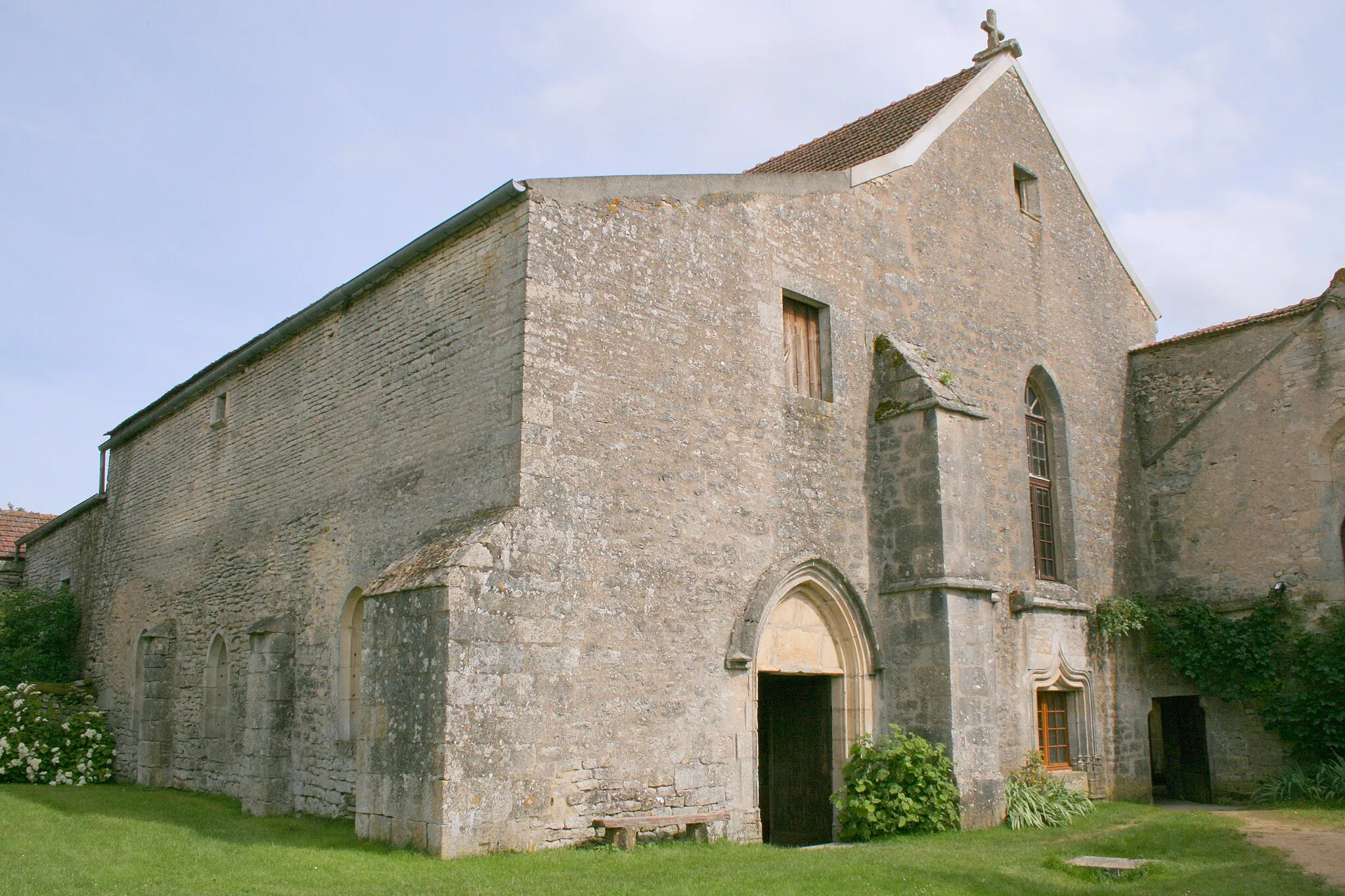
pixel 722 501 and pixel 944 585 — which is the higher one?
pixel 722 501

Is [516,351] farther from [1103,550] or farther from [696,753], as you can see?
[1103,550]

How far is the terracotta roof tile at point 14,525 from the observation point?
2428cm

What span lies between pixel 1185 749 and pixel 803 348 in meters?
8.91

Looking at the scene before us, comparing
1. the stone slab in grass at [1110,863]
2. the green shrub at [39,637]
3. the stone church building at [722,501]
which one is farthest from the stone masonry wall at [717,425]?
the green shrub at [39,637]

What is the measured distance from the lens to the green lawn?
770 centimetres

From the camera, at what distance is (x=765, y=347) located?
11570 millimetres

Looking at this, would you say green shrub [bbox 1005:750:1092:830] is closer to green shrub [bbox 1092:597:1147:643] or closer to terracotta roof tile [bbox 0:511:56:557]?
green shrub [bbox 1092:597:1147:643]

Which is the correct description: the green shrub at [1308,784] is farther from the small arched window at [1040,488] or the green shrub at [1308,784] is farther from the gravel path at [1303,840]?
the small arched window at [1040,488]

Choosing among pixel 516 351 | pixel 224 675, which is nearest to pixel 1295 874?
pixel 516 351

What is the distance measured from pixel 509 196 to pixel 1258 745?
12.0 meters

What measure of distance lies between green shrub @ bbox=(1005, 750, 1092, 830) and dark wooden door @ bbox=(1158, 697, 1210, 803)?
133 inches

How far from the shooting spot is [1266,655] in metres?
14.1

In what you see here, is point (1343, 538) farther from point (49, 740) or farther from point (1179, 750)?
point (49, 740)

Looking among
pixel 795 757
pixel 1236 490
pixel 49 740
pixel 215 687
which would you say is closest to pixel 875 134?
pixel 1236 490
